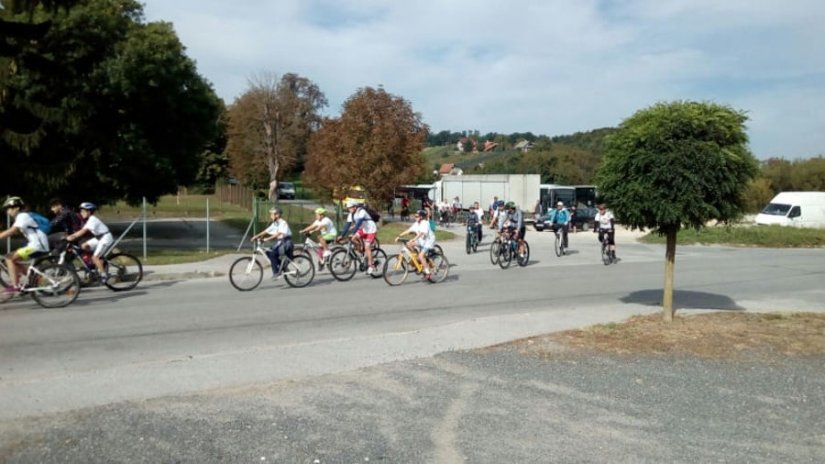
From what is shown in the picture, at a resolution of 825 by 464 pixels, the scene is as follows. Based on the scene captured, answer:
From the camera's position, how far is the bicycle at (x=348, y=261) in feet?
52.9

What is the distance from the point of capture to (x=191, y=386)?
6.73 meters

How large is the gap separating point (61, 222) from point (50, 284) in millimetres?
2703

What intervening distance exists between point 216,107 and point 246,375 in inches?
1111

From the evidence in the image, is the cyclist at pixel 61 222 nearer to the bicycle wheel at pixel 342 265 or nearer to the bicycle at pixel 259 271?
the bicycle at pixel 259 271

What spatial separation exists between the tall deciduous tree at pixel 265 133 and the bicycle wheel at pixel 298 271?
187ft

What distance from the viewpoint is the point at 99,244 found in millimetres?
13734

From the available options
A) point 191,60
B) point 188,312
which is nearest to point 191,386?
point 188,312

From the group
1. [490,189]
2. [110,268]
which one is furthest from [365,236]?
[490,189]

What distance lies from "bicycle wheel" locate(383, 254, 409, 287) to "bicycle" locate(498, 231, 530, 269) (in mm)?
4747

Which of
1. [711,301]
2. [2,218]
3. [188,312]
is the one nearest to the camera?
[188,312]

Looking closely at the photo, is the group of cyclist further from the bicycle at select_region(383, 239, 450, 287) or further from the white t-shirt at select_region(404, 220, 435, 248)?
the white t-shirt at select_region(404, 220, 435, 248)

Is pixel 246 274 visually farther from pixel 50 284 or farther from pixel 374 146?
pixel 374 146

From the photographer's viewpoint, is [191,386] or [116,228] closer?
[191,386]

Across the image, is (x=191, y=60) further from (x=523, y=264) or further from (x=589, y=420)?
(x=589, y=420)
